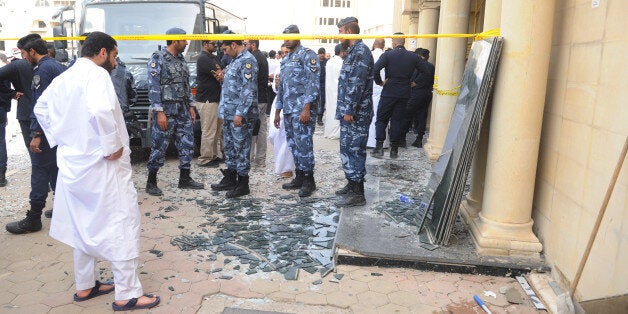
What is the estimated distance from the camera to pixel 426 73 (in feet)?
26.7

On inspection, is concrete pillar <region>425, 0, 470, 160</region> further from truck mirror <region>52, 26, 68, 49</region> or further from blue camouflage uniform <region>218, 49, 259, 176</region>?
truck mirror <region>52, 26, 68, 49</region>

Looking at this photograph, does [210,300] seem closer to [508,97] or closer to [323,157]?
[508,97]

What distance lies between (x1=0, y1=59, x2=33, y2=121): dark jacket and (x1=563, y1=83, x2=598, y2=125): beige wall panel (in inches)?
207

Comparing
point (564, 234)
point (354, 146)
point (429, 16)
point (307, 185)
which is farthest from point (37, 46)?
point (429, 16)

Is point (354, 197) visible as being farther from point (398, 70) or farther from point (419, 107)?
point (419, 107)

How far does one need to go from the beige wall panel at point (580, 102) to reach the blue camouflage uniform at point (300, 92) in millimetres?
2584

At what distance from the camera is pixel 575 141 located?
326cm

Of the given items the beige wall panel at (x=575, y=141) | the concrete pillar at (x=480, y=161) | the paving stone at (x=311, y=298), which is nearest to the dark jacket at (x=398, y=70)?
the concrete pillar at (x=480, y=161)

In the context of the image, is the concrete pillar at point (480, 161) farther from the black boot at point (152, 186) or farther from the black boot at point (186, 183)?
the black boot at point (152, 186)

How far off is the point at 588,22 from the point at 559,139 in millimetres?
859

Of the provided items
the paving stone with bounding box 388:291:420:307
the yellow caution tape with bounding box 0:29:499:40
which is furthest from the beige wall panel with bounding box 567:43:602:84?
the paving stone with bounding box 388:291:420:307

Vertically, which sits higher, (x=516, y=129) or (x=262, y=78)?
(x=262, y=78)

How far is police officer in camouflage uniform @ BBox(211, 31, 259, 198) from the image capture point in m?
5.23

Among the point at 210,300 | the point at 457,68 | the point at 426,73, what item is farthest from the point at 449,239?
the point at 426,73
